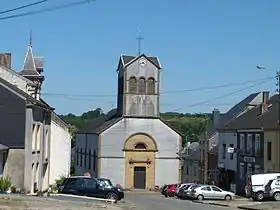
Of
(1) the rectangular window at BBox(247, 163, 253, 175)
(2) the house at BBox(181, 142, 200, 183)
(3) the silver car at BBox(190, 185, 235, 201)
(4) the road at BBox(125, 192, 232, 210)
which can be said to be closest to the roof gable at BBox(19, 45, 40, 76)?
(4) the road at BBox(125, 192, 232, 210)

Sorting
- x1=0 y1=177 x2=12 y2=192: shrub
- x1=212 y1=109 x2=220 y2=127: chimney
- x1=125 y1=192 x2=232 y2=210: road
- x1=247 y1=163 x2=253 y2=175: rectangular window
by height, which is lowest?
x1=125 y1=192 x2=232 y2=210: road

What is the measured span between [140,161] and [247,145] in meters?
20.3

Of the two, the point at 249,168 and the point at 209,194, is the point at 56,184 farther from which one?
the point at 249,168

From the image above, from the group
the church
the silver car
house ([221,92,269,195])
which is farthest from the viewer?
the church

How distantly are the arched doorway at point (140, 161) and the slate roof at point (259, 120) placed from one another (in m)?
13.1

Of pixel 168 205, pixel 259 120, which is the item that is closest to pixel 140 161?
pixel 259 120

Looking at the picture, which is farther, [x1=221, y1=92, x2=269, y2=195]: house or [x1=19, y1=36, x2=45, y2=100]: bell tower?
[x1=221, y1=92, x2=269, y2=195]: house

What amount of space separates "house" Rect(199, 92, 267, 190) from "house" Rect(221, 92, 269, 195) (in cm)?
66

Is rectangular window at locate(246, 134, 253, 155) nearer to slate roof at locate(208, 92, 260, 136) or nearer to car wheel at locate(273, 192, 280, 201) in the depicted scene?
car wheel at locate(273, 192, 280, 201)

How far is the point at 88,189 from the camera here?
38.7 metres

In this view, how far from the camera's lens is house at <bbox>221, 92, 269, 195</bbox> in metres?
62.0

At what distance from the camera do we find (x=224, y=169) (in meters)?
74.7

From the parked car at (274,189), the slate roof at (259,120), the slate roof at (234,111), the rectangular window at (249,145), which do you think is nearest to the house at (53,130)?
the parked car at (274,189)

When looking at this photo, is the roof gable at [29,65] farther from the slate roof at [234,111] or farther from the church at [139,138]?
the slate roof at [234,111]
